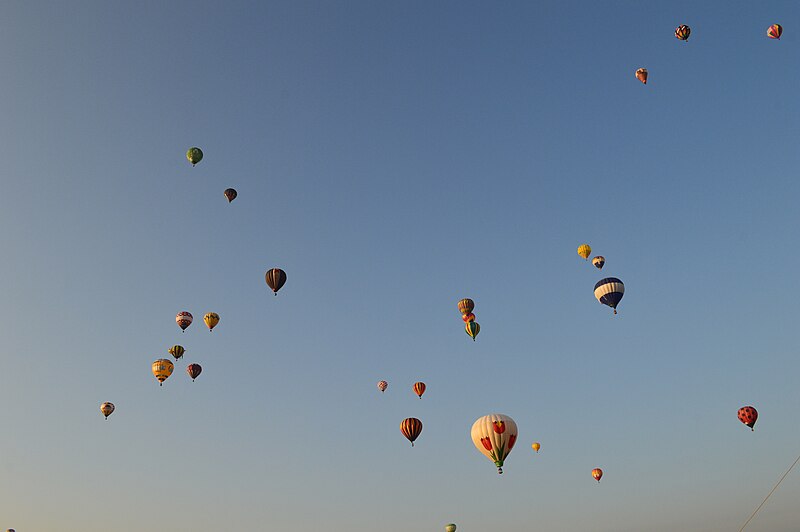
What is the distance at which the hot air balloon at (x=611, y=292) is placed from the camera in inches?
2026

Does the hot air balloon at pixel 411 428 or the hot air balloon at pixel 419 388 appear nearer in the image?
the hot air balloon at pixel 411 428

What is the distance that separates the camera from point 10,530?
66.1 meters

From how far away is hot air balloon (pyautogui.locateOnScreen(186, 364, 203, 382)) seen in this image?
56.5 metres

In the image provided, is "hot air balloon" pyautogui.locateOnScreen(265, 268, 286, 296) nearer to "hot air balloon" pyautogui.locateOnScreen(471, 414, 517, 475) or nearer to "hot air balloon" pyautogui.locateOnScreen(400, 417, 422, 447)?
"hot air balloon" pyautogui.locateOnScreen(400, 417, 422, 447)

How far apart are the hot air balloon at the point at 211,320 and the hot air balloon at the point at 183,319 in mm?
1451

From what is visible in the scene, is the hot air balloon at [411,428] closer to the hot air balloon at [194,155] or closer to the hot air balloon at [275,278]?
the hot air balloon at [275,278]

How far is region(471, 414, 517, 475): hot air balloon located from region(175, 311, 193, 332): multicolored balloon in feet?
98.1

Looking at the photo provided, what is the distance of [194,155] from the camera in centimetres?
5291

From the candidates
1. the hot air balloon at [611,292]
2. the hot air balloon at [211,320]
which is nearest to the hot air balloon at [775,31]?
the hot air balloon at [611,292]

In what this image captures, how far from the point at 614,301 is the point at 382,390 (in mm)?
26132

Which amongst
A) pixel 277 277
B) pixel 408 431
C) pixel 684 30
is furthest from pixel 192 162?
pixel 684 30

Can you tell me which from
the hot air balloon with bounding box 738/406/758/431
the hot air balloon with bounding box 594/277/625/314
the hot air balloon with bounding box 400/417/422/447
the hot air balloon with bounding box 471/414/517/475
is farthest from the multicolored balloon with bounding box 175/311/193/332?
Result: the hot air balloon with bounding box 738/406/758/431

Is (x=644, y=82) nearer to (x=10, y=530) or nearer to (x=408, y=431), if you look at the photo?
(x=408, y=431)

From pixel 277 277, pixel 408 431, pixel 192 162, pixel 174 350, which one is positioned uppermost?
pixel 192 162
